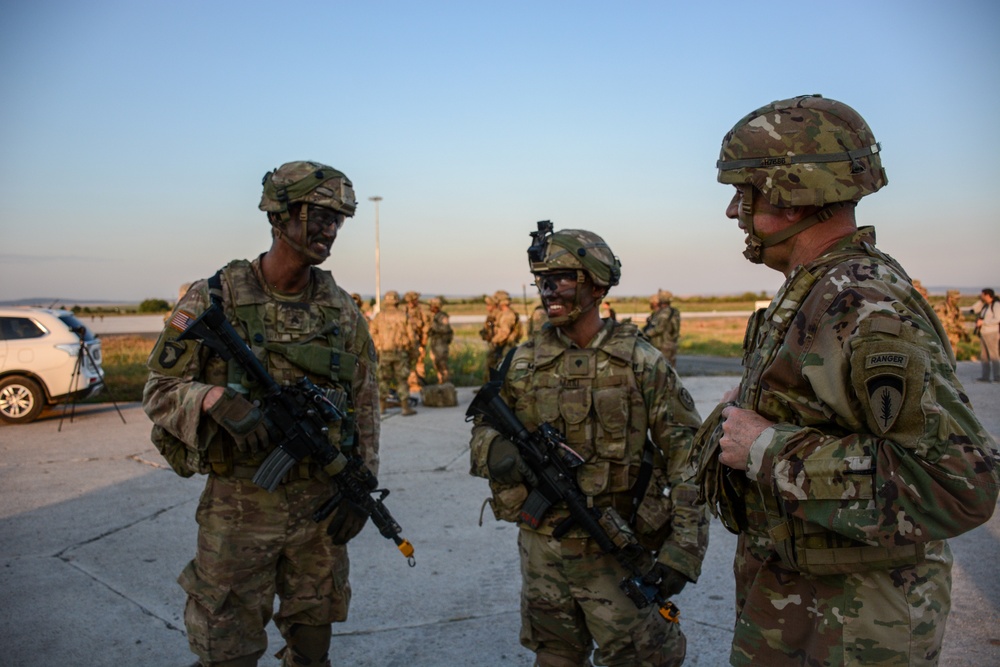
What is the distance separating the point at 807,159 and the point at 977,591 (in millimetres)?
4148

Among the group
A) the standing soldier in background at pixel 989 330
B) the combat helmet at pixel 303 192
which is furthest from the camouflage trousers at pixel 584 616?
the standing soldier in background at pixel 989 330

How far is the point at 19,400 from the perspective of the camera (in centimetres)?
1105

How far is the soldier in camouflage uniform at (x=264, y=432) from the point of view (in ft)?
10.5

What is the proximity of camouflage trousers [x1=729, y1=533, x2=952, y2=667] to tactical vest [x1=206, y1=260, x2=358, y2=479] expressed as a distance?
6.89 ft

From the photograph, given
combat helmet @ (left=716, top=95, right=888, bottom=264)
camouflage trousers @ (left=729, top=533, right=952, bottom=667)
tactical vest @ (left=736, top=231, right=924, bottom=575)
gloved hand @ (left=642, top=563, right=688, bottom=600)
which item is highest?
combat helmet @ (left=716, top=95, right=888, bottom=264)

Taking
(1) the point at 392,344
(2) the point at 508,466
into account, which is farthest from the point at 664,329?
(2) the point at 508,466

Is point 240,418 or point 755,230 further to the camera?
point 240,418

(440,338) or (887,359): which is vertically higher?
(887,359)

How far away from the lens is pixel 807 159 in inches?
79.2

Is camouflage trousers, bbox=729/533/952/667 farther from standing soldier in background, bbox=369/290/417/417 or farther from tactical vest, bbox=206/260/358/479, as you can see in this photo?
standing soldier in background, bbox=369/290/417/417

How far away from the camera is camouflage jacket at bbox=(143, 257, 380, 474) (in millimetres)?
3205

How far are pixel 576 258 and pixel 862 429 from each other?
1610 millimetres

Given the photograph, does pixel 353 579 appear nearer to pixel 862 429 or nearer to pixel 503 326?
pixel 862 429

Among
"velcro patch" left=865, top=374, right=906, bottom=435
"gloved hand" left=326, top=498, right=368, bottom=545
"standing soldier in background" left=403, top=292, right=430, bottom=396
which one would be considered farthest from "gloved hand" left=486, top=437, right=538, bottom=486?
"standing soldier in background" left=403, top=292, right=430, bottom=396
